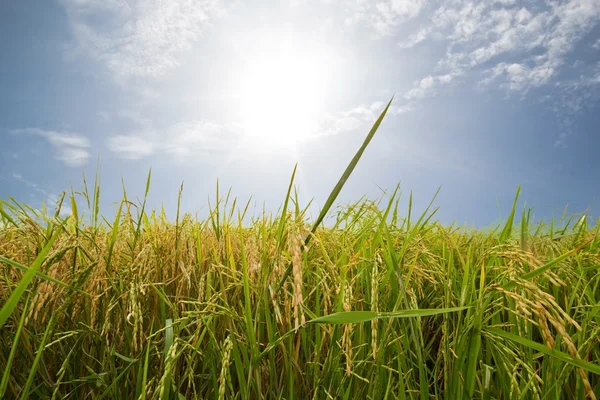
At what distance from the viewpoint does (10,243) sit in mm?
2123

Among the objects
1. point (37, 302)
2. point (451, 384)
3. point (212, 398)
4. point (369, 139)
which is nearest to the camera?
point (369, 139)

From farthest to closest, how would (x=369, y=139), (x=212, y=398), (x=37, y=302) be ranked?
(x=212, y=398), (x=37, y=302), (x=369, y=139)

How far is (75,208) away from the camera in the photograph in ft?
6.21

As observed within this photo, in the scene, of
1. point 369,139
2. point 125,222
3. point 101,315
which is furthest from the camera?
point 125,222

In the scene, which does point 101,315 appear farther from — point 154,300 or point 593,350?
point 593,350

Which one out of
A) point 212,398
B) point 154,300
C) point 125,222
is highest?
point 125,222

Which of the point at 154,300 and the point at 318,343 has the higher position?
the point at 154,300

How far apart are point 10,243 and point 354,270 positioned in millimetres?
1861

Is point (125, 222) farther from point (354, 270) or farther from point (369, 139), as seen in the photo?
point (369, 139)

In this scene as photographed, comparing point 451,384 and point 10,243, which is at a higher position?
point 10,243

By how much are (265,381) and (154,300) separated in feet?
1.98

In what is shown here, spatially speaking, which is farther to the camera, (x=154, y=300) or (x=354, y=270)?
(x=354, y=270)

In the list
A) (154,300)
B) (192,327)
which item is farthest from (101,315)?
(192,327)

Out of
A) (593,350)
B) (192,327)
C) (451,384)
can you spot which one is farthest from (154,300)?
(593,350)
